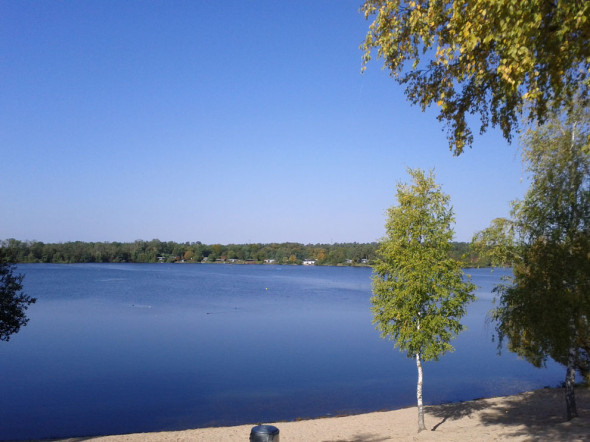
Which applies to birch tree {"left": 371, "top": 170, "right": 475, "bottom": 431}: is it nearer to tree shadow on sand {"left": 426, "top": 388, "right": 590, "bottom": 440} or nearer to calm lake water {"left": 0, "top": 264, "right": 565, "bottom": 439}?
tree shadow on sand {"left": 426, "top": 388, "right": 590, "bottom": 440}

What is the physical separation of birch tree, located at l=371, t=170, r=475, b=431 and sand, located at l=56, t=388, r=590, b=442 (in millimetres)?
1838

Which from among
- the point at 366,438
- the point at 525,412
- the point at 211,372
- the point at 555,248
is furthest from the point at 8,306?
the point at 525,412

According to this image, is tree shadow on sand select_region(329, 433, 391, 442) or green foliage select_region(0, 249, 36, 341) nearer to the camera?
tree shadow on sand select_region(329, 433, 391, 442)

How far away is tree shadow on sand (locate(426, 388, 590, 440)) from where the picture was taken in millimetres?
13125

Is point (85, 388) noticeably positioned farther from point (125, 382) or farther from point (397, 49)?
point (397, 49)

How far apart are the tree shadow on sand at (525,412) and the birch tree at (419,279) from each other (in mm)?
3047

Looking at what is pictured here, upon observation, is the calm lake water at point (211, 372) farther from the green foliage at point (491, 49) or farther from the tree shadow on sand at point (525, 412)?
the green foliage at point (491, 49)

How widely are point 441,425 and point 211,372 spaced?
1501 centimetres

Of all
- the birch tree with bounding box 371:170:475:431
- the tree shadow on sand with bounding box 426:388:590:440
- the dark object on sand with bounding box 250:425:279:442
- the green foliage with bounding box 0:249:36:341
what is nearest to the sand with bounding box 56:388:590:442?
the tree shadow on sand with bounding box 426:388:590:440

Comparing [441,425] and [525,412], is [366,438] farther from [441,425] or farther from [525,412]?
[525,412]

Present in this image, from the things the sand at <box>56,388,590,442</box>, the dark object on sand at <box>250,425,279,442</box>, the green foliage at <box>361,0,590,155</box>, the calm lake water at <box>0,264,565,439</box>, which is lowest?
the calm lake water at <box>0,264,565,439</box>

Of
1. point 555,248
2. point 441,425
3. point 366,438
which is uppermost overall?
point 555,248

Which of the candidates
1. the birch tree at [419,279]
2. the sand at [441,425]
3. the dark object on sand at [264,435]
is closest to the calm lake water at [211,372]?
the sand at [441,425]

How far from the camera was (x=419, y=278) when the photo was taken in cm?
1493
